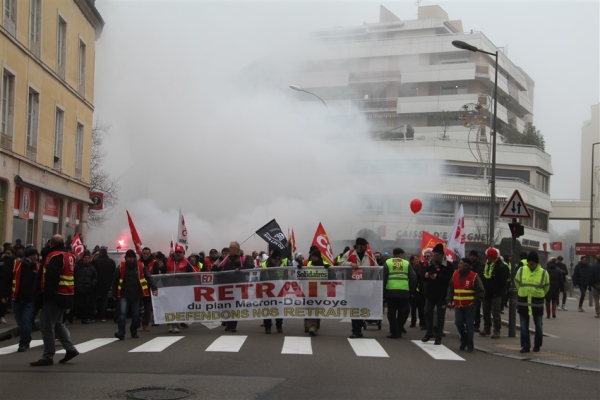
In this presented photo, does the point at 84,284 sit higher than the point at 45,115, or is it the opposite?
the point at 45,115

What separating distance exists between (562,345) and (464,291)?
9.16 ft

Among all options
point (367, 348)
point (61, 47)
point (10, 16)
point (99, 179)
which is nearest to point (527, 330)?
point (367, 348)

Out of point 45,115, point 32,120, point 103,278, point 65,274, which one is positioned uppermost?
point 45,115

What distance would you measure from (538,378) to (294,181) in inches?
1143

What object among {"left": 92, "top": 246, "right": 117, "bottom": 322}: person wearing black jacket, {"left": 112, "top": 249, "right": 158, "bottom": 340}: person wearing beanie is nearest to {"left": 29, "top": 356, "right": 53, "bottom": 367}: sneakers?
{"left": 112, "top": 249, "right": 158, "bottom": 340}: person wearing beanie

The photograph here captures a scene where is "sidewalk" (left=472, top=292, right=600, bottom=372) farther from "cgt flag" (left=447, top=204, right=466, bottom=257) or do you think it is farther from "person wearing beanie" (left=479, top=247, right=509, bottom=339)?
"cgt flag" (left=447, top=204, right=466, bottom=257)

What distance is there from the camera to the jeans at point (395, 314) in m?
14.8

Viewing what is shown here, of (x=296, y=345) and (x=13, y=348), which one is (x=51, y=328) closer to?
(x=13, y=348)

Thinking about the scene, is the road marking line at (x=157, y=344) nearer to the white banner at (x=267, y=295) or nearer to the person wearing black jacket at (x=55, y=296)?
the white banner at (x=267, y=295)

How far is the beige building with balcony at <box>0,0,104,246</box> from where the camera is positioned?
23.2 meters

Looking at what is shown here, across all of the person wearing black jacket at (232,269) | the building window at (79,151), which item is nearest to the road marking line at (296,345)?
the person wearing black jacket at (232,269)

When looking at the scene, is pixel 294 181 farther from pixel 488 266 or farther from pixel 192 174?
pixel 488 266

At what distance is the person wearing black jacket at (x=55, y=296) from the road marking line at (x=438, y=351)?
18.3ft

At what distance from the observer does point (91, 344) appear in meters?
13.2
